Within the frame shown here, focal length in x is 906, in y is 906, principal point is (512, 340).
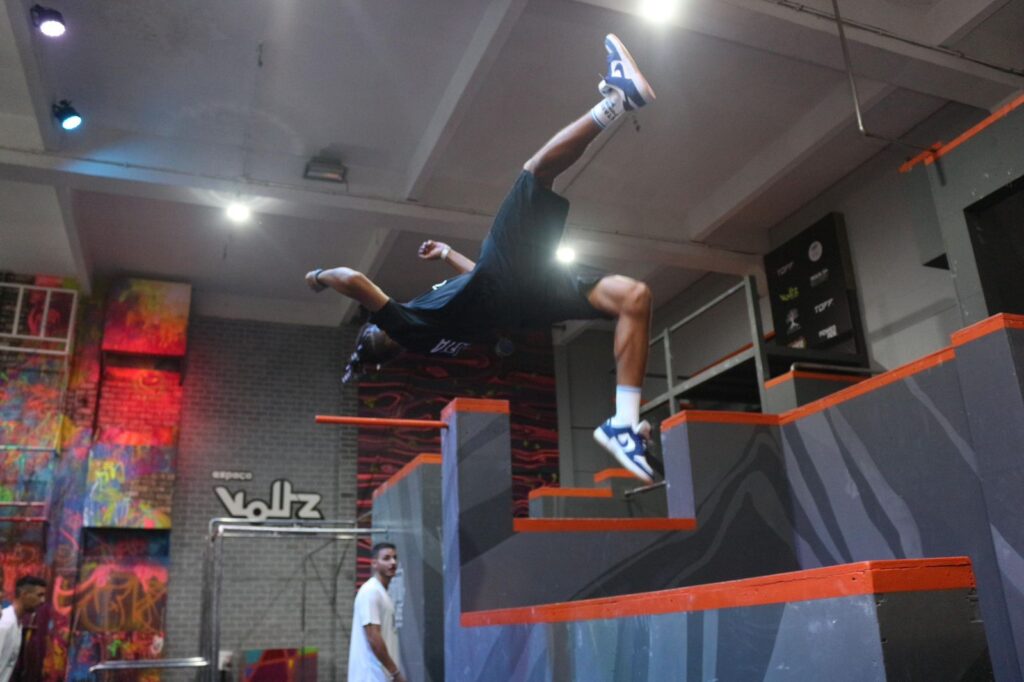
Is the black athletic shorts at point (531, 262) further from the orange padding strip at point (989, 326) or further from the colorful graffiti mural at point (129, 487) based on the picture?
the colorful graffiti mural at point (129, 487)

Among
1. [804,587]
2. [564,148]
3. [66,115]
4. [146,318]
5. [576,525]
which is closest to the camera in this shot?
[804,587]

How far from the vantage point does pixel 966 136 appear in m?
5.68

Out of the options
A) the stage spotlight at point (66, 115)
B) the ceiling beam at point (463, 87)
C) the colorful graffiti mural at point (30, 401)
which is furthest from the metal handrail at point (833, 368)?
the colorful graffiti mural at point (30, 401)

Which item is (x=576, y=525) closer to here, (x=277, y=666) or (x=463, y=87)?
(x=463, y=87)

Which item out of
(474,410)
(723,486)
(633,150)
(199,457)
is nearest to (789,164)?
(633,150)

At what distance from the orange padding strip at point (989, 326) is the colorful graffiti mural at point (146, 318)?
7.71 meters

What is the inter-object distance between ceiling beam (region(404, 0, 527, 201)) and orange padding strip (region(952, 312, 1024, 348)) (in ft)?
10.9

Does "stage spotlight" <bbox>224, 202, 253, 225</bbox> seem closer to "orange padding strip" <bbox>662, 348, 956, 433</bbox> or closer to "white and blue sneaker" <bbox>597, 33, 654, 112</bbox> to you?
"orange padding strip" <bbox>662, 348, 956, 433</bbox>

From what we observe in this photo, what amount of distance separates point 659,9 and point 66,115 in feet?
14.6

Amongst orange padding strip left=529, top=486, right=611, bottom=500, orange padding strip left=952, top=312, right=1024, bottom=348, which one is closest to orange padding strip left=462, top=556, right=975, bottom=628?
orange padding strip left=952, top=312, right=1024, bottom=348

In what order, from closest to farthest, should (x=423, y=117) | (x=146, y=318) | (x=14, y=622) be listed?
(x=14, y=622) < (x=423, y=117) < (x=146, y=318)

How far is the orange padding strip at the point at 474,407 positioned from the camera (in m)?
4.76

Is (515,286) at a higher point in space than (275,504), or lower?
lower

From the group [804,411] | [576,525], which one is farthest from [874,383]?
[576,525]
